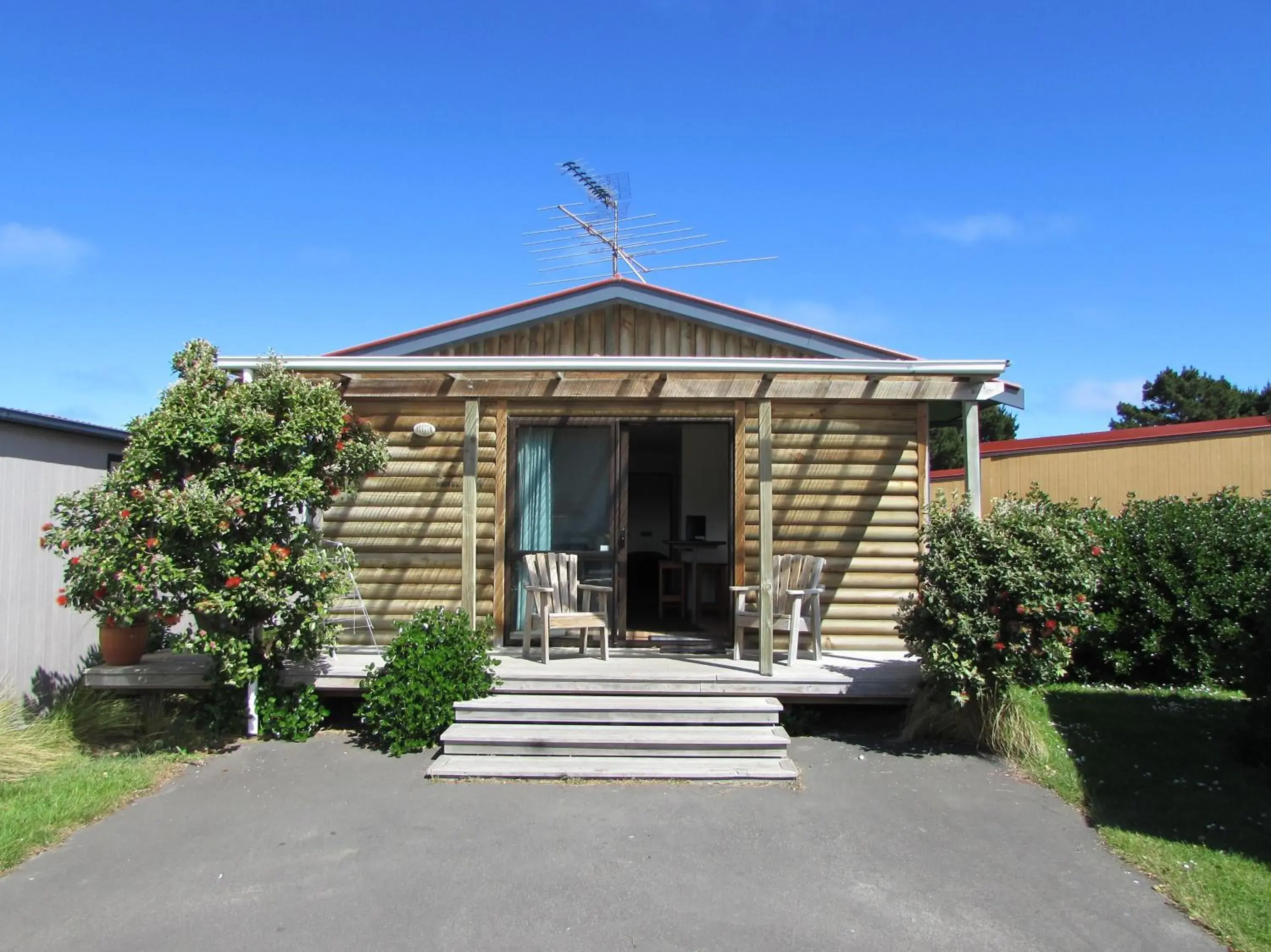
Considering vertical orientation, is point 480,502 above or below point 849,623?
above

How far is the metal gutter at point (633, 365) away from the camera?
21.8ft

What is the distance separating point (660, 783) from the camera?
5.24 meters

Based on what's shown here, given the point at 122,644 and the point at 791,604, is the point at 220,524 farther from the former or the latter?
the point at 791,604

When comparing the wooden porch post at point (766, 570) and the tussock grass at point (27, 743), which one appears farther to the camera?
the wooden porch post at point (766, 570)

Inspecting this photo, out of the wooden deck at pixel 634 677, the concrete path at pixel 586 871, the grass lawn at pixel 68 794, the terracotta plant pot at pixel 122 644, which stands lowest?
the concrete path at pixel 586 871

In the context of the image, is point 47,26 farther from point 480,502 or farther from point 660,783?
point 660,783

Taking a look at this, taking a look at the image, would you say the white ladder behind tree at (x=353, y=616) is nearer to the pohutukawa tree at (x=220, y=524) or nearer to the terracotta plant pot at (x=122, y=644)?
the terracotta plant pot at (x=122, y=644)

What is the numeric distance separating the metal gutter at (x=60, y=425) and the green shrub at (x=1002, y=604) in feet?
20.2

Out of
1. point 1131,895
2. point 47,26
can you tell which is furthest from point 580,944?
point 47,26

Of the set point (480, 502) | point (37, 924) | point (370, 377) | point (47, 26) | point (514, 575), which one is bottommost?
point (37, 924)

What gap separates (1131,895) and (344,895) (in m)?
3.35

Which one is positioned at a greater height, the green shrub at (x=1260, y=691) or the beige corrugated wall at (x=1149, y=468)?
the beige corrugated wall at (x=1149, y=468)

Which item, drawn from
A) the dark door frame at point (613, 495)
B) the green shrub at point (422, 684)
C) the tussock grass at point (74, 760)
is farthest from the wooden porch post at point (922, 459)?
the tussock grass at point (74, 760)

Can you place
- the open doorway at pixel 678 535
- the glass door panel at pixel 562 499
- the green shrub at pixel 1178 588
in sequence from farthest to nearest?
1. the open doorway at pixel 678 535
2. the glass door panel at pixel 562 499
3. the green shrub at pixel 1178 588
